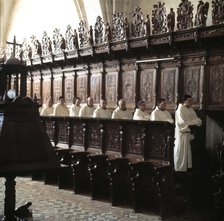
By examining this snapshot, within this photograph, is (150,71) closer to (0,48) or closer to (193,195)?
(193,195)

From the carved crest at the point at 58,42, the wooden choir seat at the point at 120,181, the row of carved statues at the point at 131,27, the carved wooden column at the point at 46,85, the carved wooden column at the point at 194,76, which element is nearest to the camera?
the wooden choir seat at the point at 120,181

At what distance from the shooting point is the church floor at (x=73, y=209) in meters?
6.01

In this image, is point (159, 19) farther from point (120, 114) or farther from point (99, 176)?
point (99, 176)

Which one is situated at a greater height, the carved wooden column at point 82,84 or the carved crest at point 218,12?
the carved crest at point 218,12

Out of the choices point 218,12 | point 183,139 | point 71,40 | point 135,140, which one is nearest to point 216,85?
point 218,12

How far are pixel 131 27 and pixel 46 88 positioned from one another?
5269mm

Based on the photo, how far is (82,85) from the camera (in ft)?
41.8

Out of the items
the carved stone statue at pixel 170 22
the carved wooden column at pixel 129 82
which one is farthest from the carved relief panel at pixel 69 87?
the carved stone statue at pixel 170 22

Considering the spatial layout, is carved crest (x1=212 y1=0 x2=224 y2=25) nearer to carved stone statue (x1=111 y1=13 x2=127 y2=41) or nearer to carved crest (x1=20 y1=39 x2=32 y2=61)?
carved stone statue (x1=111 y1=13 x2=127 y2=41)

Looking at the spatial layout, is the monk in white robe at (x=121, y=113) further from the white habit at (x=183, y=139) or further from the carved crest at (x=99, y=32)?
the carved crest at (x=99, y=32)

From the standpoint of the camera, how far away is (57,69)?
13.8m

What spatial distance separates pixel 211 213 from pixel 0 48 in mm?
15494

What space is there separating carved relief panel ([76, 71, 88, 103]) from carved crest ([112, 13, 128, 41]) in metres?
2.09

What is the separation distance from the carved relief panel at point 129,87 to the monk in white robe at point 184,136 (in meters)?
2.70
